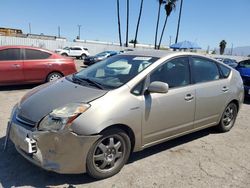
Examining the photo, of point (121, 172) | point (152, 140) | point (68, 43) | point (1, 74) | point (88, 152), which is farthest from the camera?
point (68, 43)

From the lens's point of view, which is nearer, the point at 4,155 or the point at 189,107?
the point at 4,155

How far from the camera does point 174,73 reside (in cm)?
412

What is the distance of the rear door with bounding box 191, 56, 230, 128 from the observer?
4402 mm

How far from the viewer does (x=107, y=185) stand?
3.20m

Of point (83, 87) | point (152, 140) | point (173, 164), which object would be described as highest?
point (83, 87)

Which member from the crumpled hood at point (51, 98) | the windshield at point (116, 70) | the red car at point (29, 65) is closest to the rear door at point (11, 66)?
the red car at point (29, 65)

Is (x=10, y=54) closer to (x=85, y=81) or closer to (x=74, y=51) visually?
(x=85, y=81)

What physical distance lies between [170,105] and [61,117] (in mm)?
1591

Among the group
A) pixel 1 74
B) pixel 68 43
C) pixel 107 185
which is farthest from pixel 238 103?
pixel 68 43

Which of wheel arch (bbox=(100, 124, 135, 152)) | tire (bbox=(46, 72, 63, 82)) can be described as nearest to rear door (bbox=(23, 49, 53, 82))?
tire (bbox=(46, 72, 63, 82))

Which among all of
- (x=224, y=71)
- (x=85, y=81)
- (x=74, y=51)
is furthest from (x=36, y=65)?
(x=74, y=51)

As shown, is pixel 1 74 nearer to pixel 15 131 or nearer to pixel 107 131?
pixel 15 131

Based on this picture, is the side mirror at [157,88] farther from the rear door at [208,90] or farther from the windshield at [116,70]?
the rear door at [208,90]

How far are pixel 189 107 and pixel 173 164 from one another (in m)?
0.91
